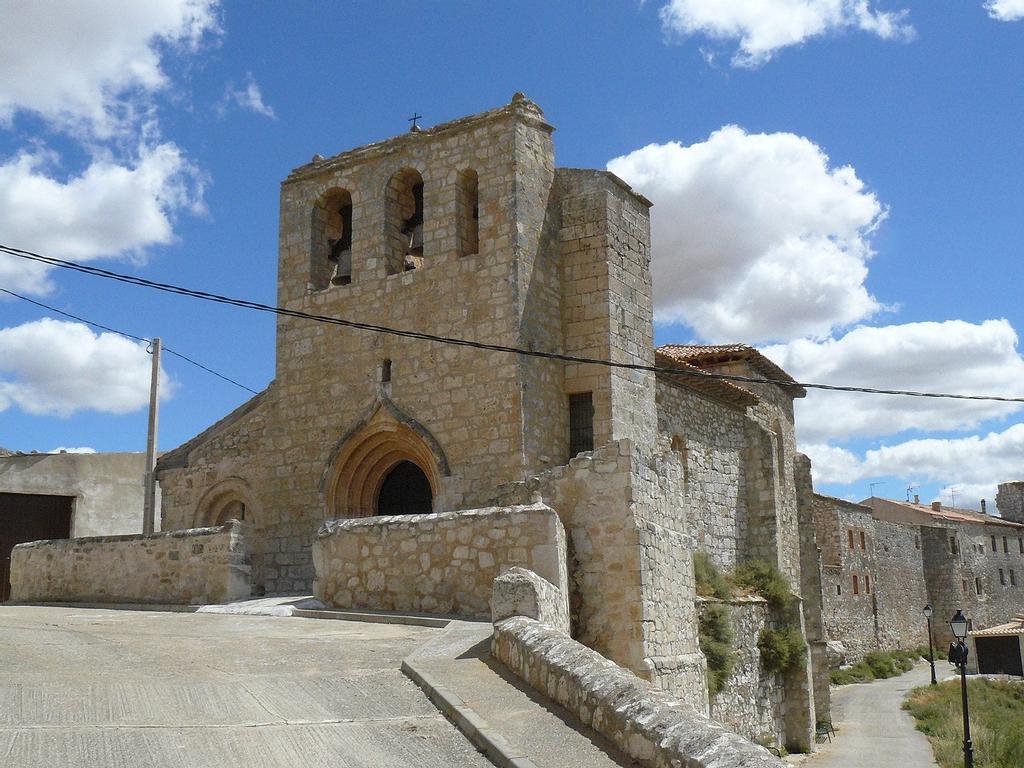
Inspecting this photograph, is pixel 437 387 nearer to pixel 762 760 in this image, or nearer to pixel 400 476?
pixel 400 476

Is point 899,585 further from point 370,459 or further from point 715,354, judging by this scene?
point 370,459

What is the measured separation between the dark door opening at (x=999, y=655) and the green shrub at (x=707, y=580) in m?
31.7

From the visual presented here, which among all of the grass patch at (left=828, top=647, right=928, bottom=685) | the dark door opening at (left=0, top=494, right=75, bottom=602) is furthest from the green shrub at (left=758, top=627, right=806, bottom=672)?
the grass patch at (left=828, top=647, right=928, bottom=685)

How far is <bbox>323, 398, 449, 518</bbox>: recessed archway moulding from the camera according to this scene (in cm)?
1589

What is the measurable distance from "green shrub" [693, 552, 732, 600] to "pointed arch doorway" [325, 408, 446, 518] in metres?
5.01

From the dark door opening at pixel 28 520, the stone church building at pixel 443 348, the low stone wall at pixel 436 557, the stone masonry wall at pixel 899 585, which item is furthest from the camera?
the stone masonry wall at pixel 899 585

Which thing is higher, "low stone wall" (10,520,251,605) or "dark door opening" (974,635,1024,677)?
"low stone wall" (10,520,251,605)

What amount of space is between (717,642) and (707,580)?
1678mm

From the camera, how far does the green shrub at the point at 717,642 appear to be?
611 inches

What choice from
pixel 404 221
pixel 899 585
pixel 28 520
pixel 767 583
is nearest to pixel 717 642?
pixel 767 583

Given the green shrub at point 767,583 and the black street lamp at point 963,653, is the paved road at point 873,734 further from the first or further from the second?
the black street lamp at point 963,653

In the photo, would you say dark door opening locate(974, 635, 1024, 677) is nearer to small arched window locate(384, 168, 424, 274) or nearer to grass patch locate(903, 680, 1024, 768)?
grass patch locate(903, 680, 1024, 768)

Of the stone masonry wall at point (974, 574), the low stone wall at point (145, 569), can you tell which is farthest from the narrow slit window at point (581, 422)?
the stone masonry wall at point (974, 574)

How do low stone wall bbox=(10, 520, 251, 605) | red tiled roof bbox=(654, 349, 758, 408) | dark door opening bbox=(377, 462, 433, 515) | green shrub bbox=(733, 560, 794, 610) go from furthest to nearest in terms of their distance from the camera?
green shrub bbox=(733, 560, 794, 610)
red tiled roof bbox=(654, 349, 758, 408)
dark door opening bbox=(377, 462, 433, 515)
low stone wall bbox=(10, 520, 251, 605)
